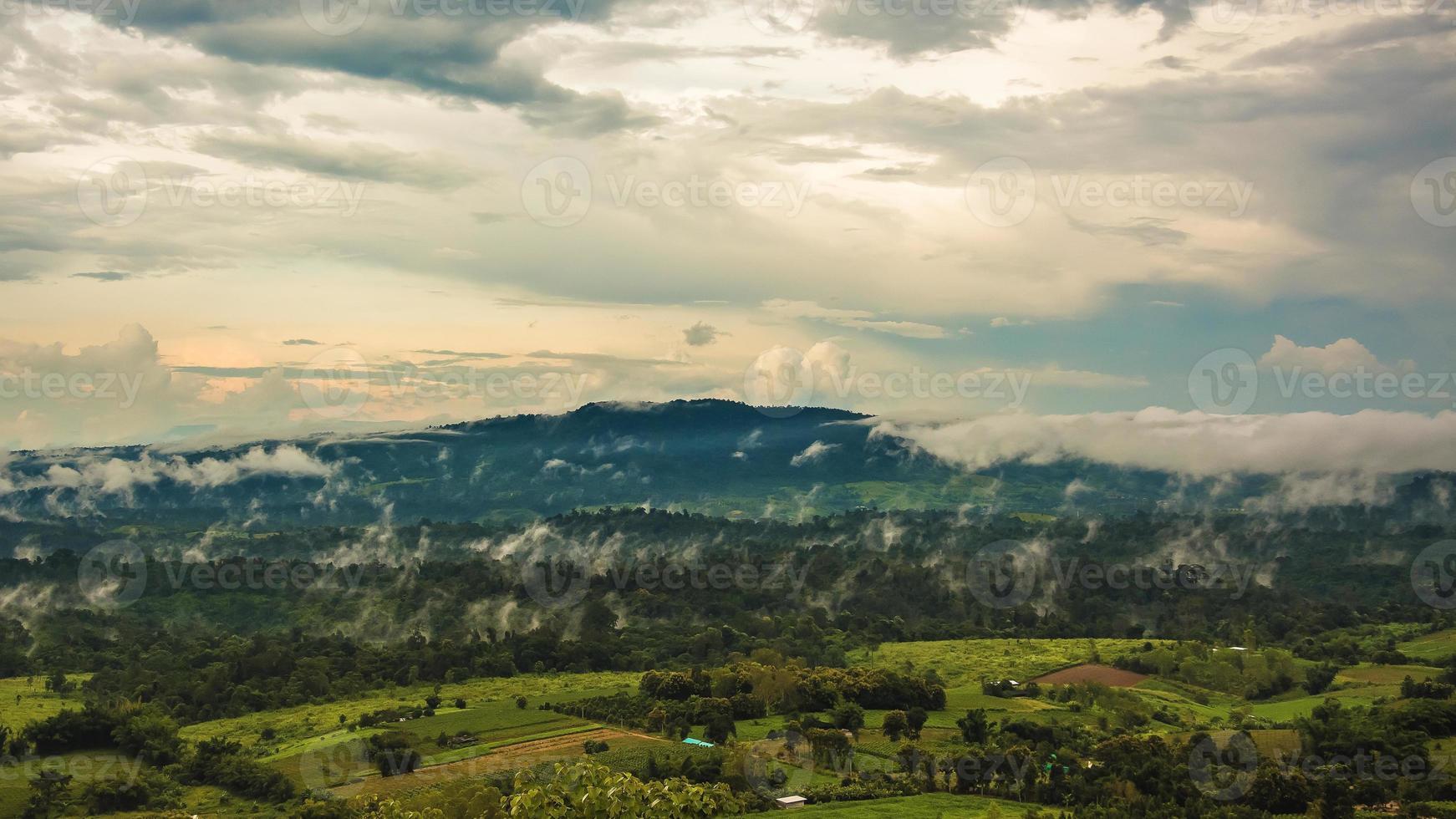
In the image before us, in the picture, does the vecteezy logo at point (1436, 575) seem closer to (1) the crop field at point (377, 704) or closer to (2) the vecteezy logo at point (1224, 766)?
(2) the vecteezy logo at point (1224, 766)

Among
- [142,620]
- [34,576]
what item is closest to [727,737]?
[142,620]

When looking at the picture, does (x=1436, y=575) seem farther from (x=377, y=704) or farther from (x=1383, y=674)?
(x=377, y=704)

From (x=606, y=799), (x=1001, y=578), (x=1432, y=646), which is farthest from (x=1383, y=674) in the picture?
(x=606, y=799)

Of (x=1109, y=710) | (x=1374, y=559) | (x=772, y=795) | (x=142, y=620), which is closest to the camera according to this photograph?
(x=772, y=795)

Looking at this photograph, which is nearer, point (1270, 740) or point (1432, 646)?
point (1270, 740)

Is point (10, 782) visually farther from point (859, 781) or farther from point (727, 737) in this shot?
point (859, 781)

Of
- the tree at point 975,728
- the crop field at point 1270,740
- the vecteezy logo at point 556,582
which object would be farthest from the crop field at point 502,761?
the vecteezy logo at point 556,582
